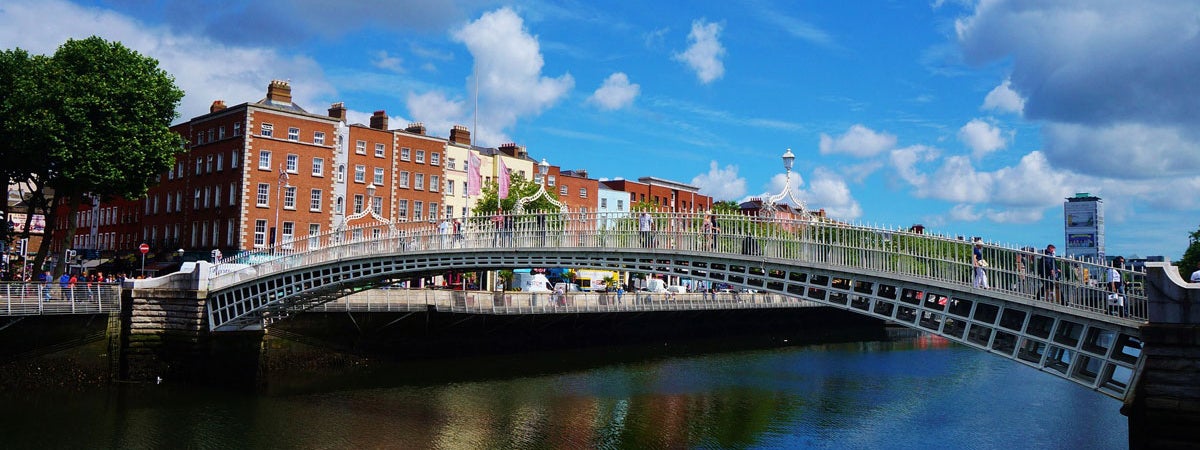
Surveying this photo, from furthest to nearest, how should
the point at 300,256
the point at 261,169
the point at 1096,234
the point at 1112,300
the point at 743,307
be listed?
the point at 1096,234, the point at 743,307, the point at 261,169, the point at 300,256, the point at 1112,300

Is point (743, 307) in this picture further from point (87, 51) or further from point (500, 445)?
point (87, 51)

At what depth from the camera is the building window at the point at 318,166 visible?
50.2 meters

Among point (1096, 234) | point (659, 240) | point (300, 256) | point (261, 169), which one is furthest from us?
point (1096, 234)

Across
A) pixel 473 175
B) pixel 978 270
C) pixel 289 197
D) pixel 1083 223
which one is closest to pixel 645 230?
pixel 978 270

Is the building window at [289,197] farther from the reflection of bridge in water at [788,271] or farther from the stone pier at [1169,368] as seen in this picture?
the stone pier at [1169,368]

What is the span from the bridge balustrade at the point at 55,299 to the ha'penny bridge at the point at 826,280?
37.9 inches

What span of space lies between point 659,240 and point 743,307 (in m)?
31.6

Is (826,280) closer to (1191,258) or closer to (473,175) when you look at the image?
(473,175)

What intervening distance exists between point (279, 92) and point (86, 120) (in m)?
19.0

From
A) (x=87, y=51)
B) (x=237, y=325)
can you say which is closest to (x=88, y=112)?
(x=87, y=51)

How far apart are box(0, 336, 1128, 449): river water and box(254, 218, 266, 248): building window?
17821 mm

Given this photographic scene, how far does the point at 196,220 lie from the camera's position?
51.8 metres

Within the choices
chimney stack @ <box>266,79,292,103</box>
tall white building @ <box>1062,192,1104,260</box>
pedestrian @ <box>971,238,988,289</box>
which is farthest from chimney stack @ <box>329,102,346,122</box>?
tall white building @ <box>1062,192,1104,260</box>

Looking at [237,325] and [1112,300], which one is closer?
[1112,300]
